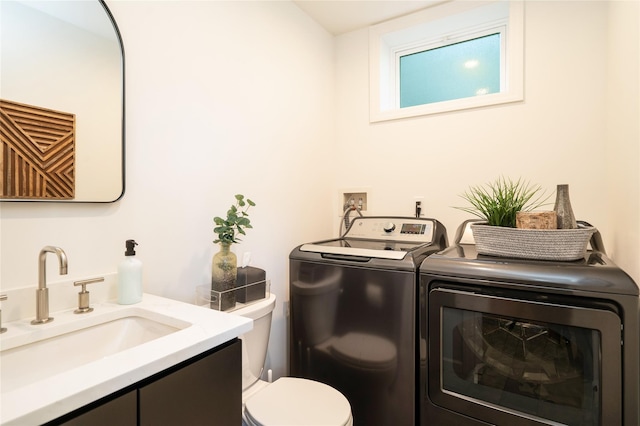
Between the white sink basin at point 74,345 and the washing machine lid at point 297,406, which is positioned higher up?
the white sink basin at point 74,345

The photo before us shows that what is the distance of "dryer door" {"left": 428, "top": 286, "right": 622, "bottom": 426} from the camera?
1.05m

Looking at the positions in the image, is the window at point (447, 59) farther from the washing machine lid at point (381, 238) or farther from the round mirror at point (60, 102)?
the round mirror at point (60, 102)

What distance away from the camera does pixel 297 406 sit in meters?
1.23

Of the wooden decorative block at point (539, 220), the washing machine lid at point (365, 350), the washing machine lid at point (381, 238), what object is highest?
the wooden decorative block at point (539, 220)

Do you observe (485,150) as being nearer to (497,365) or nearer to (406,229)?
(406,229)

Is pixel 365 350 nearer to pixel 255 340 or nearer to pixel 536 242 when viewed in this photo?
pixel 255 340

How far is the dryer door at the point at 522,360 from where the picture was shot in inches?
41.3

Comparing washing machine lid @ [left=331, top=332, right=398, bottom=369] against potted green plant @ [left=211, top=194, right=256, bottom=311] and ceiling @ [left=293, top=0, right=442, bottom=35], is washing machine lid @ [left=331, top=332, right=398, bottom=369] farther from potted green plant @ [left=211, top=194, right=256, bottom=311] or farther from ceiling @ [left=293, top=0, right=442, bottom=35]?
ceiling @ [left=293, top=0, right=442, bottom=35]

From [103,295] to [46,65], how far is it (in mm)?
688

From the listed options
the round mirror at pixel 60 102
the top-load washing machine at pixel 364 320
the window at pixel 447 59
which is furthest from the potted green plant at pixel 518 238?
the round mirror at pixel 60 102

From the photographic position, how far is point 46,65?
3.04 feet

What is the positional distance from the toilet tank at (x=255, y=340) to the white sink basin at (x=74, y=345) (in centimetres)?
34

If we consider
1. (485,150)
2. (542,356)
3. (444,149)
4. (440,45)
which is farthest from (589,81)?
(542,356)

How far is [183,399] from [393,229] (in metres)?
1.36
